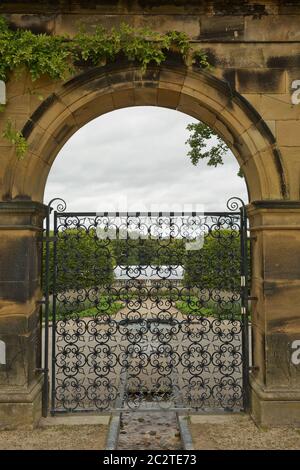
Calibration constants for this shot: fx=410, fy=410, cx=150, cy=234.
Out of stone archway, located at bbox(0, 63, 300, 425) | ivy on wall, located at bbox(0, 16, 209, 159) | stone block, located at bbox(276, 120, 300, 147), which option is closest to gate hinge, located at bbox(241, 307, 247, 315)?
stone archway, located at bbox(0, 63, 300, 425)

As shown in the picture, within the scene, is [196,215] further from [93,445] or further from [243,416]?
[93,445]

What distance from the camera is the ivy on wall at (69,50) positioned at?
4.66 meters

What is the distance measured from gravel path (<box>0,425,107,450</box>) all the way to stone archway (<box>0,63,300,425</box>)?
0.19m

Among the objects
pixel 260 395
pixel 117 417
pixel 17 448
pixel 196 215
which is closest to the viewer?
pixel 17 448

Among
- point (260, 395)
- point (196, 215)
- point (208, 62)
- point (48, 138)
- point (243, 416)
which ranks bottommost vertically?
point (243, 416)

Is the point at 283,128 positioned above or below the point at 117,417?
above

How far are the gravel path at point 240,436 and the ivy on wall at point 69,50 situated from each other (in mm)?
3776

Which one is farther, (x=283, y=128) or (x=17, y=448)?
(x=283, y=128)

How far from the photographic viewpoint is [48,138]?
492 centimetres

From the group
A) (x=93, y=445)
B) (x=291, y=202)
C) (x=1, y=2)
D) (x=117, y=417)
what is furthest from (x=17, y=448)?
(x=1, y=2)

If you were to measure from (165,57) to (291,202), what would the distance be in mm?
2257

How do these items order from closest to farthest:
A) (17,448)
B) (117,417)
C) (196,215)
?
(17,448), (117,417), (196,215)

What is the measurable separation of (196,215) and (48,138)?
2.11 m

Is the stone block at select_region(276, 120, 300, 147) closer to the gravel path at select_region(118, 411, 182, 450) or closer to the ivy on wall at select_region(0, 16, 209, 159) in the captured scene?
the ivy on wall at select_region(0, 16, 209, 159)
